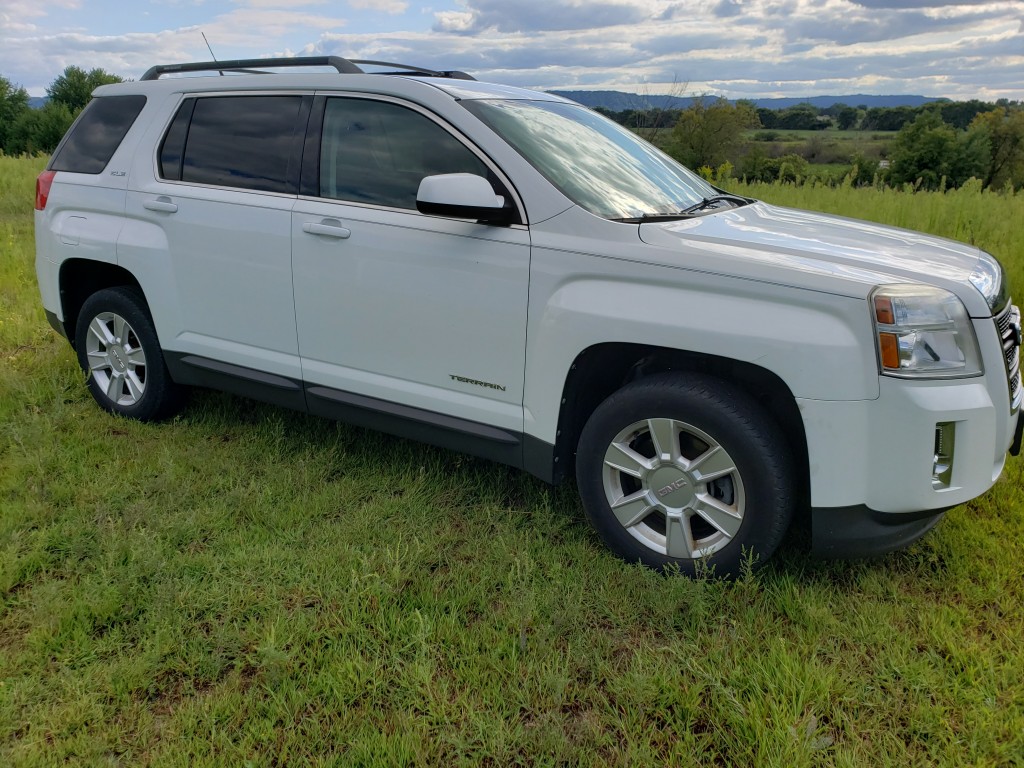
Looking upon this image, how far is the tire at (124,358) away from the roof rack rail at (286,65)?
133cm

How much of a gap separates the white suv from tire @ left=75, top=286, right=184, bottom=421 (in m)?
0.03

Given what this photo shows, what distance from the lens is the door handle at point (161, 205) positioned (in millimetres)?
4066

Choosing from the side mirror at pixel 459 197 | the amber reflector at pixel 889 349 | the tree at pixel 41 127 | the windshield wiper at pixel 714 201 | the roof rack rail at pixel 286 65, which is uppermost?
the tree at pixel 41 127

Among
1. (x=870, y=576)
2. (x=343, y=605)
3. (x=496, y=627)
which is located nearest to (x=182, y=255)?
(x=343, y=605)

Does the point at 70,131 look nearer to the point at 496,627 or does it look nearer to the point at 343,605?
the point at 343,605

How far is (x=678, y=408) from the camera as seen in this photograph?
2.83 m

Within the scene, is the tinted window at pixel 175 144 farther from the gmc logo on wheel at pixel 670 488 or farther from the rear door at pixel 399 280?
the gmc logo on wheel at pixel 670 488

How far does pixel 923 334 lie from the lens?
2525 millimetres

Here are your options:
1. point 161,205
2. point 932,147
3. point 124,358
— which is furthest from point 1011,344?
point 932,147

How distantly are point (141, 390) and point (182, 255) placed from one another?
0.98 meters

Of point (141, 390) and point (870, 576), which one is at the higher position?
point (141, 390)

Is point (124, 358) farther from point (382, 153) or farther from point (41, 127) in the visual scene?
point (41, 127)

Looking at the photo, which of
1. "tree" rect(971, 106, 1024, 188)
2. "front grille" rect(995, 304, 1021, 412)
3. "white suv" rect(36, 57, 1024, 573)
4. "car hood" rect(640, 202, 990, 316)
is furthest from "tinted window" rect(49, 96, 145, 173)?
"tree" rect(971, 106, 1024, 188)

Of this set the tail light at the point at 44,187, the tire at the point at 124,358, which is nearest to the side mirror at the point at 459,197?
the tire at the point at 124,358
